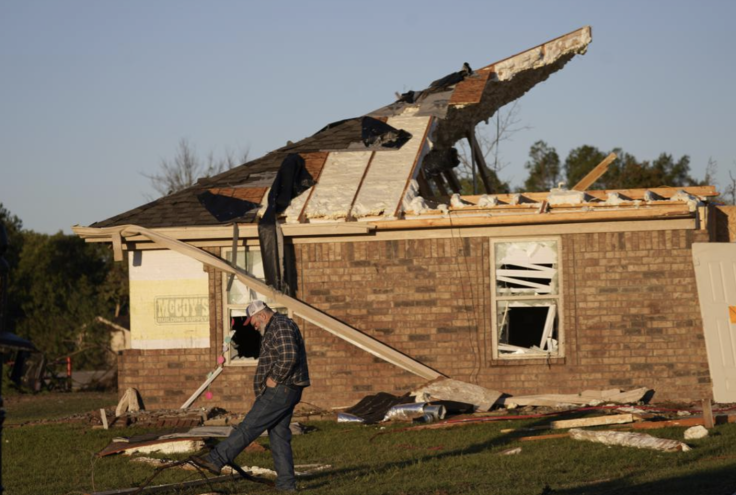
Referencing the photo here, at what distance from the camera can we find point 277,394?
27.9ft

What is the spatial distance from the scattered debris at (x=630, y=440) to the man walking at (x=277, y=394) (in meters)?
3.52

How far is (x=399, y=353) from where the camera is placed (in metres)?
13.7

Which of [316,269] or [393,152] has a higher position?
[393,152]

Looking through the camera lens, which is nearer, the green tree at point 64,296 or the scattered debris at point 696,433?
the scattered debris at point 696,433

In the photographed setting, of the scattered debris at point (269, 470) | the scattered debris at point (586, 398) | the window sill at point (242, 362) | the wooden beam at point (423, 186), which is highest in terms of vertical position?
the wooden beam at point (423, 186)

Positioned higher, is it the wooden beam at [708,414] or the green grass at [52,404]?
the wooden beam at [708,414]

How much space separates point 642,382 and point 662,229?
2.07 meters

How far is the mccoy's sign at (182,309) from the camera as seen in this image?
14500 millimetres

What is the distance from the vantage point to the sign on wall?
14.5 m

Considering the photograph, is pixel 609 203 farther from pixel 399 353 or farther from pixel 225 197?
pixel 225 197

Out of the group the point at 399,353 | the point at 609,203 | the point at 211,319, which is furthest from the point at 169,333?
the point at 609,203

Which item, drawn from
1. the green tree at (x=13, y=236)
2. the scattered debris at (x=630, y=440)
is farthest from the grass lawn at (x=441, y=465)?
the green tree at (x=13, y=236)

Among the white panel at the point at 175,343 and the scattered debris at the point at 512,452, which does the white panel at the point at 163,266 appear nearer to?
the white panel at the point at 175,343

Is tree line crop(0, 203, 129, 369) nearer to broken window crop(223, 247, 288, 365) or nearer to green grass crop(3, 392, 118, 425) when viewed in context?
green grass crop(3, 392, 118, 425)
